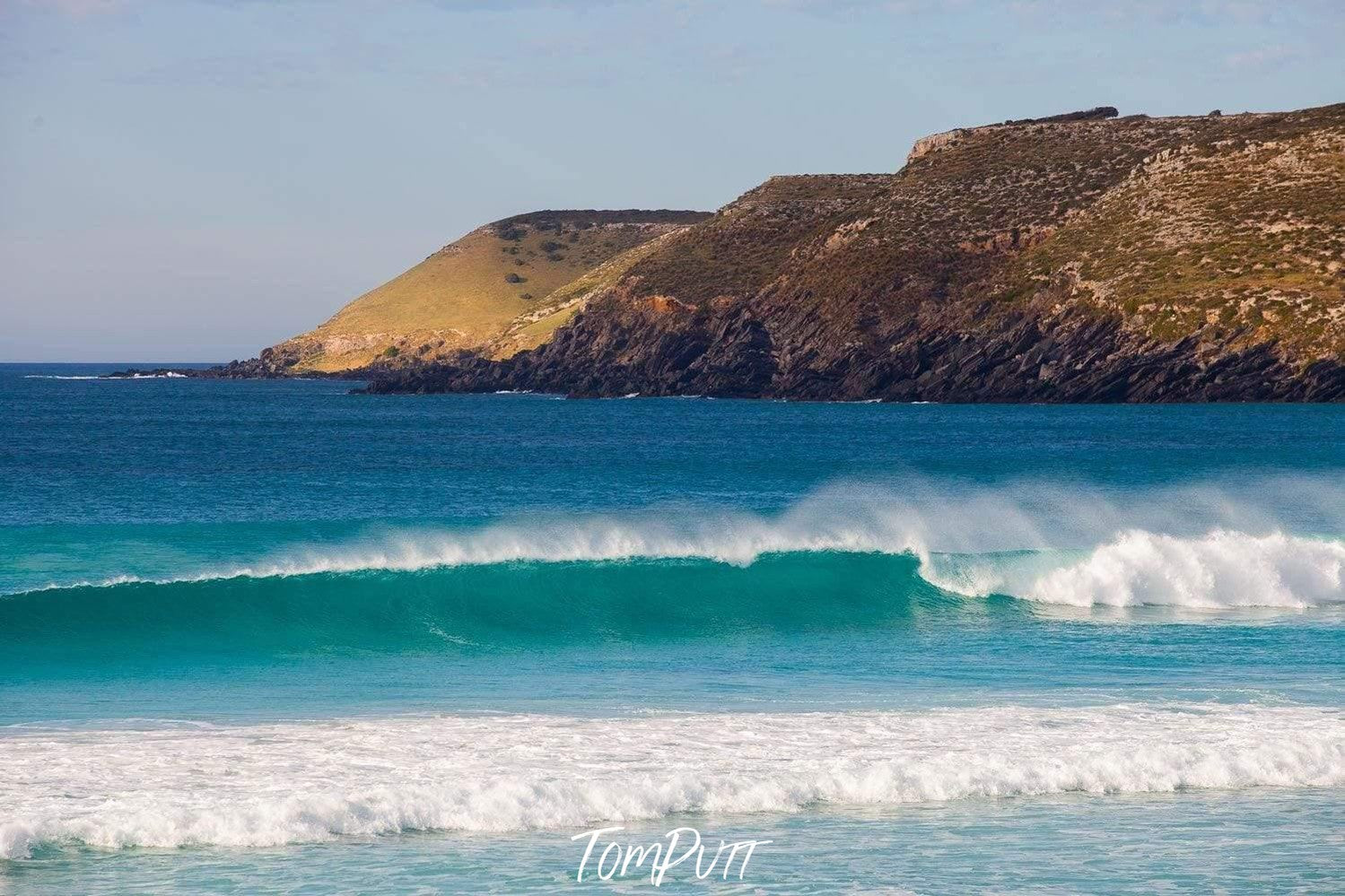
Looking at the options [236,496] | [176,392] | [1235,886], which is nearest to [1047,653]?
[1235,886]

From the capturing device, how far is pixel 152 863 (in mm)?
9438

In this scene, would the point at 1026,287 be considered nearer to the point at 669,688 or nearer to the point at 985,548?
the point at 985,548

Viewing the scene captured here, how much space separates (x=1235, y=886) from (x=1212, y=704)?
15.7ft

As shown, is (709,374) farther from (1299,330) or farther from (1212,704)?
(1212,704)

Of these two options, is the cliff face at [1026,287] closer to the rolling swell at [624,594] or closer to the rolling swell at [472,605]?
the rolling swell at [624,594]

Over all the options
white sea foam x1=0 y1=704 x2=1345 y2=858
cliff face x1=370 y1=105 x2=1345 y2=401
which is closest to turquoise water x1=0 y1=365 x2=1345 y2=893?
white sea foam x1=0 y1=704 x2=1345 y2=858

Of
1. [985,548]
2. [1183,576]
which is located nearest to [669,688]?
[1183,576]

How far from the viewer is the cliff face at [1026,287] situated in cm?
8750

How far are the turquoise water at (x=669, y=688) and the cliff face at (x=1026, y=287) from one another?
168ft

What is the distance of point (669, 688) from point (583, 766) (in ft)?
12.2

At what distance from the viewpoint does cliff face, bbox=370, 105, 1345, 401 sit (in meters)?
87.5

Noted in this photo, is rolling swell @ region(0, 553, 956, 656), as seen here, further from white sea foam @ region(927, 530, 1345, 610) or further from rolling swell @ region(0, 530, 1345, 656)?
white sea foam @ region(927, 530, 1345, 610)

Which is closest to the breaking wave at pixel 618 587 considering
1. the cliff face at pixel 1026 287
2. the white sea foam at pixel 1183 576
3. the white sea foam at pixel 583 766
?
the white sea foam at pixel 1183 576

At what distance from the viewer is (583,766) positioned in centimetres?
1134
